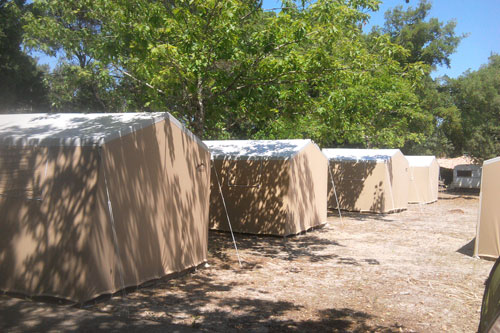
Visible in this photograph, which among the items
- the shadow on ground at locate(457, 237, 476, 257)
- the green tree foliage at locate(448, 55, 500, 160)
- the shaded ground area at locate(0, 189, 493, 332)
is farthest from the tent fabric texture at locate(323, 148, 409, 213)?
the green tree foliage at locate(448, 55, 500, 160)

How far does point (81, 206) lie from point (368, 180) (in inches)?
567

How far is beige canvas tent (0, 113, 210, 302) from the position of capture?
17.2ft

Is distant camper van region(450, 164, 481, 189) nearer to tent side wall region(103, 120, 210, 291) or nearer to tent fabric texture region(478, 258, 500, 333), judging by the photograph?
tent side wall region(103, 120, 210, 291)

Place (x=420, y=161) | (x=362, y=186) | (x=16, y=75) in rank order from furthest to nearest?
(x=420, y=161), (x=16, y=75), (x=362, y=186)

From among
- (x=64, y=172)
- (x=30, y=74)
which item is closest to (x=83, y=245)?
(x=64, y=172)

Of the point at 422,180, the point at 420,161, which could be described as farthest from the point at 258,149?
the point at 420,161

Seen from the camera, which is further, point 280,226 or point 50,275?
point 280,226

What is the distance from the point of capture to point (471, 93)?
27.7 metres

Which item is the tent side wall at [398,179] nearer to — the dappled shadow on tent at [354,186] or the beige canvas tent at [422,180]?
the dappled shadow on tent at [354,186]

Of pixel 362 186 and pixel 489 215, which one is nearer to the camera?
pixel 489 215

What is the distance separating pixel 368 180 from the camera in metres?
17.9

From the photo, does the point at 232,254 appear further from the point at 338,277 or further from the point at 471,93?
the point at 471,93

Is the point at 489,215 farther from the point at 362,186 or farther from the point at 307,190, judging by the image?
the point at 362,186

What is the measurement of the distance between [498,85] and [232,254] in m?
25.2
